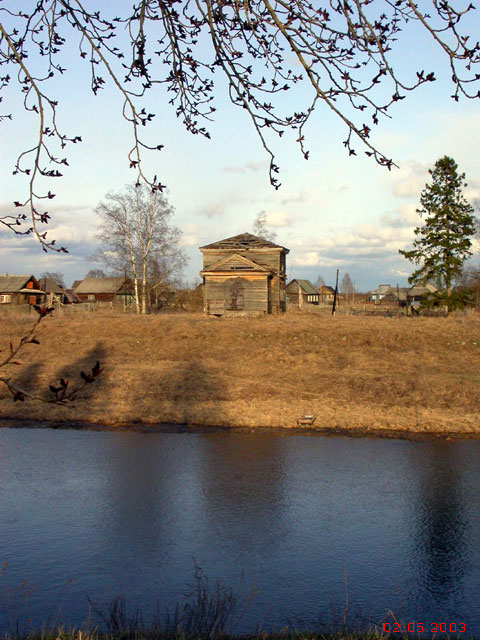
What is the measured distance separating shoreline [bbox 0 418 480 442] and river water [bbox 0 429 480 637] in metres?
1.72

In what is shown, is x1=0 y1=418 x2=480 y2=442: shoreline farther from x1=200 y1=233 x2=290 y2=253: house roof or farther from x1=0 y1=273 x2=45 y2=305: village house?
x1=0 y1=273 x2=45 y2=305: village house

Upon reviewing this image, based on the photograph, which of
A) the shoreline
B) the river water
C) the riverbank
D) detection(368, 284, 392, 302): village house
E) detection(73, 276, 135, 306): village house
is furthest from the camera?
detection(368, 284, 392, 302): village house

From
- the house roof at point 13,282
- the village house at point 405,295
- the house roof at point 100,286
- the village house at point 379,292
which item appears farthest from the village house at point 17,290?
the village house at point 379,292

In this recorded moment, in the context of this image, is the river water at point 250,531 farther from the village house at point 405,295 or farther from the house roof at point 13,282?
the village house at point 405,295

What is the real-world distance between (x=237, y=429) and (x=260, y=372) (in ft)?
20.8

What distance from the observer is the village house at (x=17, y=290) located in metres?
71.6

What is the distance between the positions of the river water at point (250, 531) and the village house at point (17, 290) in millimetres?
61650

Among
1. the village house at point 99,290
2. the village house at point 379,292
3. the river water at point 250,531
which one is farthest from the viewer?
the village house at point 379,292

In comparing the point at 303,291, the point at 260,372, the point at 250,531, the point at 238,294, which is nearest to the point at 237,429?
the point at 260,372

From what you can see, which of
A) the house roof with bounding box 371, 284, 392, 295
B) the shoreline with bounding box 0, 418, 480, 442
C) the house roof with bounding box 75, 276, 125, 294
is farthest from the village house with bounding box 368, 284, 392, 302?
the shoreline with bounding box 0, 418, 480, 442

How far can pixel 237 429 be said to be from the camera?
52.3ft

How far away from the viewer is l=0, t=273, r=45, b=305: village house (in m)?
71.6

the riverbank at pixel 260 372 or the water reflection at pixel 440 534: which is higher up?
the riverbank at pixel 260 372

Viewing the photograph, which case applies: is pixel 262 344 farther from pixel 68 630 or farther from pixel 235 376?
pixel 68 630
